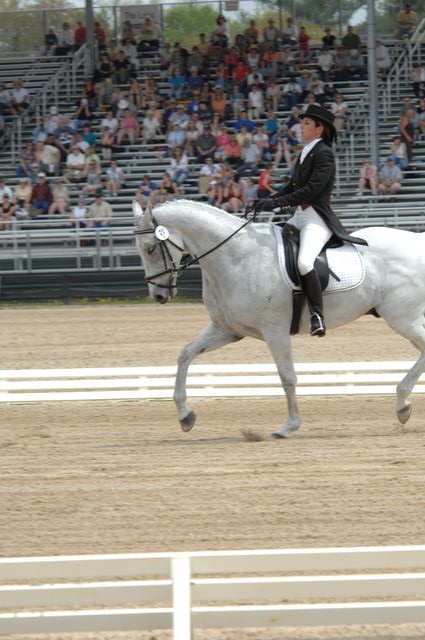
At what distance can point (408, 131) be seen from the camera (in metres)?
25.3

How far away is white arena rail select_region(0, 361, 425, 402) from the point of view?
1180 centimetres

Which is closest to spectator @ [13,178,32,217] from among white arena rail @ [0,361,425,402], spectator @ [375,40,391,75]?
spectator @ [375,40,391,75]

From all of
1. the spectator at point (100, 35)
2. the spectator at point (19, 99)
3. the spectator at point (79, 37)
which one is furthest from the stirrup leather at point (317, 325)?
the spectator at point (79, 37)

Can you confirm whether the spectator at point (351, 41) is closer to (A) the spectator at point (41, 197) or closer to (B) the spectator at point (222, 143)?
(B) the spectator at point (222, 143)

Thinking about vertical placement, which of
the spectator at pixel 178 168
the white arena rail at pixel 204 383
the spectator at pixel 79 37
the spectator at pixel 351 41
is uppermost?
the spectator at pixel 79 37

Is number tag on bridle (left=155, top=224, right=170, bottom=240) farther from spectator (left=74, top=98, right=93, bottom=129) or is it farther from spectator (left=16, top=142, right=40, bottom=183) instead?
spectator (left=74, top=98, right=93, bottom=129)

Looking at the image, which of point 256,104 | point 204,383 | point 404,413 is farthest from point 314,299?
point 256,104

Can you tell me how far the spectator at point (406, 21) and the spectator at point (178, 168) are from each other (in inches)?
255

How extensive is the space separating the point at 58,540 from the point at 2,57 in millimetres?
25729

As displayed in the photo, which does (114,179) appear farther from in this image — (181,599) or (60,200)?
(181,599)

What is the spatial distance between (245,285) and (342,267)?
2.51ft

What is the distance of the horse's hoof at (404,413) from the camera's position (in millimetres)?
9898

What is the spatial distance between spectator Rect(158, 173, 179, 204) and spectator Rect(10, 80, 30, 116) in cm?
605

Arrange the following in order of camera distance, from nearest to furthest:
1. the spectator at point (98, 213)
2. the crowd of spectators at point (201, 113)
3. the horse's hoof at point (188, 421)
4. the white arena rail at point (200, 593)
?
the white arena rail at point (200, 593)
the horse's hoof at point (188, 421)
the spectator at point (98, 213)
the crowd of spectators at point (201, 113)
